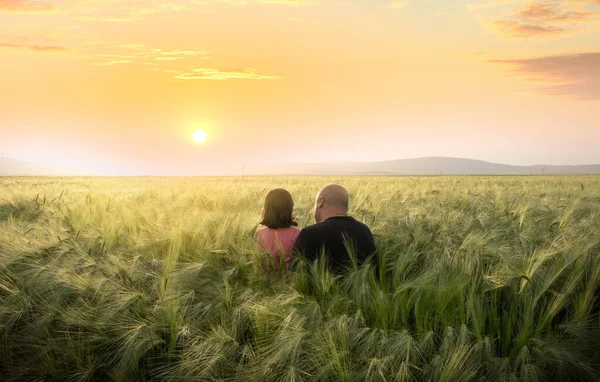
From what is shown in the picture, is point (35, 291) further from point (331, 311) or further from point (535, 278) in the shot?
point (535, 278)

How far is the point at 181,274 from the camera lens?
3.84 meters

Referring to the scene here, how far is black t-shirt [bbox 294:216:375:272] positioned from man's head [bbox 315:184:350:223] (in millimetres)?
294

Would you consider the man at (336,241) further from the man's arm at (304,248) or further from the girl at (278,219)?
the girl at (278,219)

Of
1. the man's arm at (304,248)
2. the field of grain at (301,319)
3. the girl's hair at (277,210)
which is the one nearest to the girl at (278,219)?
the girl's hair at (277,210)

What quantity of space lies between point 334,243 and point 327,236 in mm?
85

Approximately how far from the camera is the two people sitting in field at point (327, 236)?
13.7 ft

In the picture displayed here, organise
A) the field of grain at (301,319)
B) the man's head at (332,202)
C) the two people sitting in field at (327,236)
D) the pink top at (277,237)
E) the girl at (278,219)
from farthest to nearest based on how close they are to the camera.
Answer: the girl at (278,219) < the pink top at (277,237) < the man's head at (332,202) < the two people sitting in field at (327,236) < the field of grain at (301,319)

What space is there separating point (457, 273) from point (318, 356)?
4.58 feet

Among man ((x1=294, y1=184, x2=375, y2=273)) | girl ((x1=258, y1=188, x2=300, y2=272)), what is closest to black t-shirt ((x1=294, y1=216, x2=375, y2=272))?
man ((x1=294, y1=184, x2=375, y2=273))

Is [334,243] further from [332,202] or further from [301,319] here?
[301,319]

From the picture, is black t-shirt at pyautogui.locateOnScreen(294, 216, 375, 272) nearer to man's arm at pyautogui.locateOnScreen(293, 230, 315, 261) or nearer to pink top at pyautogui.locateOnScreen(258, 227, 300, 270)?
man's arm at pyautogui.locateOnScreen(293, 230, 315, 261)

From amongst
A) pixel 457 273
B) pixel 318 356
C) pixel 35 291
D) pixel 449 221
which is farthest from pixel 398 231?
pixel 35 291

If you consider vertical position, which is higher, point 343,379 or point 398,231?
point 398,231

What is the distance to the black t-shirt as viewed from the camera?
4.20 m
